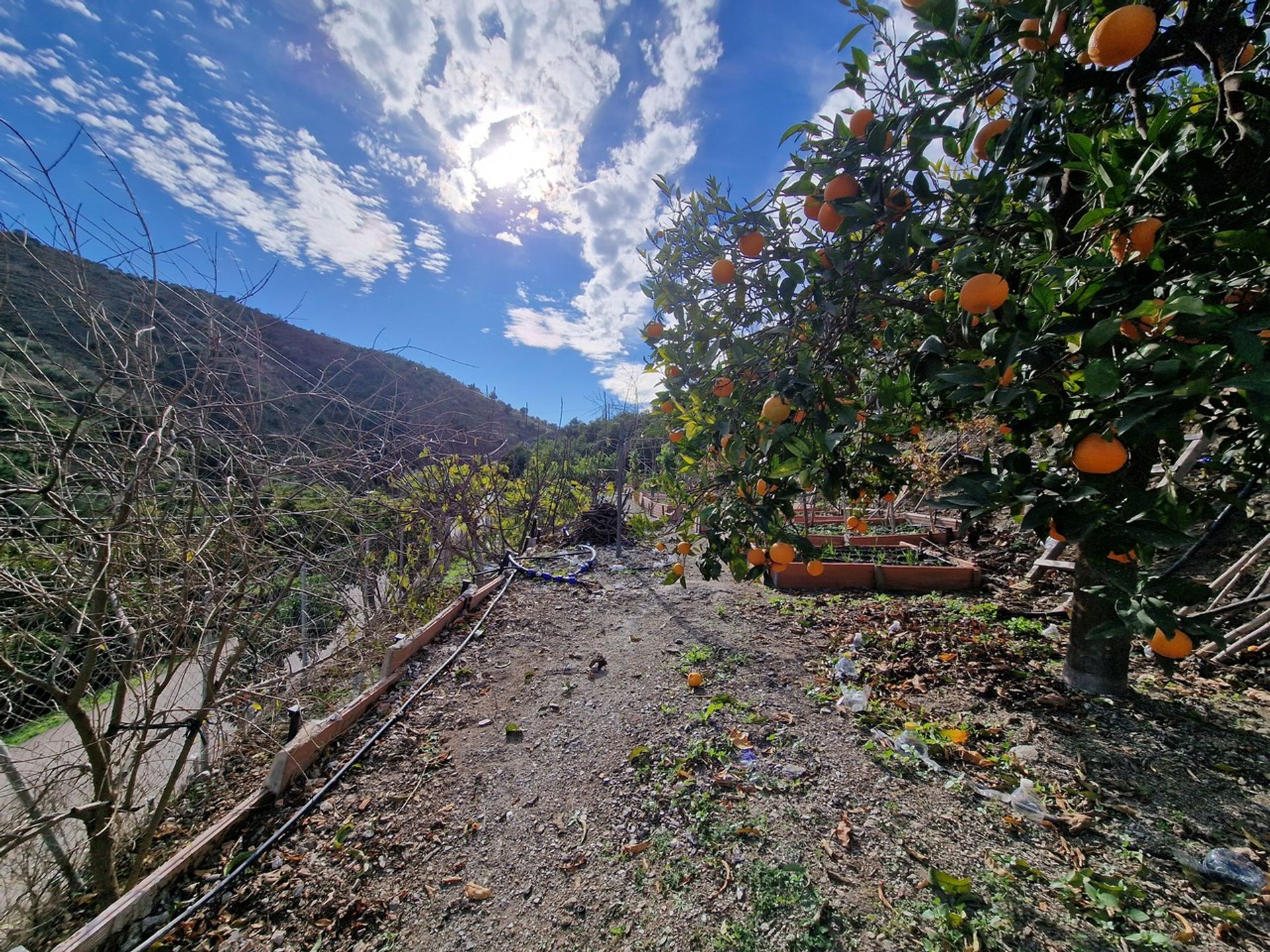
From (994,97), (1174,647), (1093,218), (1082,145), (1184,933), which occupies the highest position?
(994,97)

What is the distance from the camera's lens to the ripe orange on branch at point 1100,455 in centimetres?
89

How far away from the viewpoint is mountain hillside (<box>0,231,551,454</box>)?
153cm

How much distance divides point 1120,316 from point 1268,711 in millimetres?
2354

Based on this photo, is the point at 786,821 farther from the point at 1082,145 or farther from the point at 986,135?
the point at 986,135

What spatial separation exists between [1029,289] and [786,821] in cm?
177

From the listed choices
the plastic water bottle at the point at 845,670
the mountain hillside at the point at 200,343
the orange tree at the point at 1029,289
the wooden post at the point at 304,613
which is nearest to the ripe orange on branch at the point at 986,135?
the orange tree at the point at 1029,289

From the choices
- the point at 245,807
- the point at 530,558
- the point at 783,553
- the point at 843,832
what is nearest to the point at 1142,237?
the point at 783,553

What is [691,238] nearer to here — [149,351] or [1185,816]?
[149,351]

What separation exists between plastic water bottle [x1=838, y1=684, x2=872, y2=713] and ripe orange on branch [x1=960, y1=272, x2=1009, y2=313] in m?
1.87

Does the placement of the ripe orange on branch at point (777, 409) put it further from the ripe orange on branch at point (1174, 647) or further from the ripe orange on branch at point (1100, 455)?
the ripe orange on branch at point (1174, 647)

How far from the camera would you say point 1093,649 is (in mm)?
2062

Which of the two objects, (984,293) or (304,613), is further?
(304,613)

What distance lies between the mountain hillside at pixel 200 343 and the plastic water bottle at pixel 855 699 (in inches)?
109

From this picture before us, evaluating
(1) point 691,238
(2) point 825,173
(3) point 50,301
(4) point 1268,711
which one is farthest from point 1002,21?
(3) point 50,301
